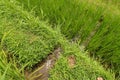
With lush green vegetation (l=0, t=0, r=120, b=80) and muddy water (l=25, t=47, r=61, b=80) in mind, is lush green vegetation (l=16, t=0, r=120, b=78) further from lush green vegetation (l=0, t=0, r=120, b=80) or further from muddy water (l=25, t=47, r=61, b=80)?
muddy water (l=25, t=47, r=61, b=80)

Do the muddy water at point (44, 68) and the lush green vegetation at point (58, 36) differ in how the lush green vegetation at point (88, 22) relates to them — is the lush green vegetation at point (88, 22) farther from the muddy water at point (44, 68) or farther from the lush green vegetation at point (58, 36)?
the muddy water at point (44, 68)

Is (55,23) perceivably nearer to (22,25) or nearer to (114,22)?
(22,25)

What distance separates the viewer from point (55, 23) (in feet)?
7.41

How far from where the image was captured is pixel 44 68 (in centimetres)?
201

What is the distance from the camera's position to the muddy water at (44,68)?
195cm

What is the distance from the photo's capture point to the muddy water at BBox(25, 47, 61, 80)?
1.95 metres

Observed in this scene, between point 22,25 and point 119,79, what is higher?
→ point 22,25

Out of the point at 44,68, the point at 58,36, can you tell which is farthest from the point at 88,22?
the point at 44,68

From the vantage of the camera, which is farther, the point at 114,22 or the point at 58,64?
the point at 114,22

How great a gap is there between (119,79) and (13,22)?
897 millimetres

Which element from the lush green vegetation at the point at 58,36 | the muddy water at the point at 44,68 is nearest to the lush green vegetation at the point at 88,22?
the lush green vegetation at the point at 58,36

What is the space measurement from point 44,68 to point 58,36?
0.85 feet

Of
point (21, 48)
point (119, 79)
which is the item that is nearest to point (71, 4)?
point (21, 48)

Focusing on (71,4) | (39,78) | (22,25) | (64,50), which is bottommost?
(39,78)
